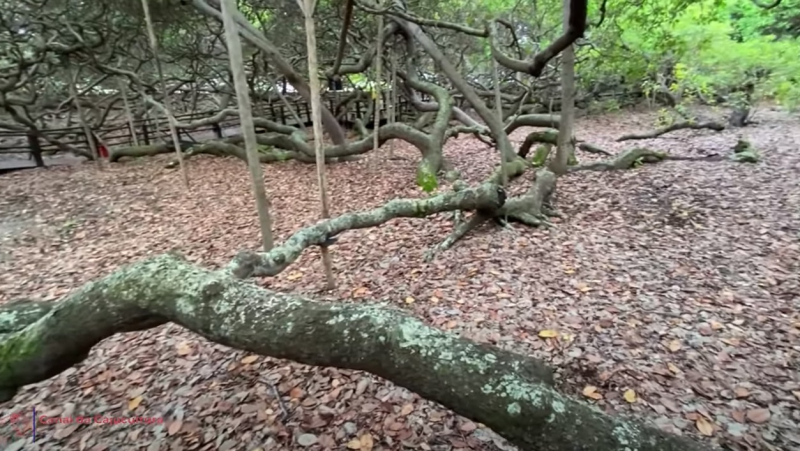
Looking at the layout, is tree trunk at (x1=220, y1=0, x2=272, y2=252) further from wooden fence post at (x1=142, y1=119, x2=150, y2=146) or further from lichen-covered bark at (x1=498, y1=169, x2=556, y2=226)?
wooden fence post at (x1=142, y1=119, x2=150, y2=146)

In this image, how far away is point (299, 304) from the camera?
1742 mm

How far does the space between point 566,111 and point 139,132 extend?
38.0ft

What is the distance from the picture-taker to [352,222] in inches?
143

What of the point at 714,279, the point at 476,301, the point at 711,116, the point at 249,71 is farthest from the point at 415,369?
the point at 711,116

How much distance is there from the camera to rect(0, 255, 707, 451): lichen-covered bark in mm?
1421

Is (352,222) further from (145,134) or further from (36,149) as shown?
(145,134)

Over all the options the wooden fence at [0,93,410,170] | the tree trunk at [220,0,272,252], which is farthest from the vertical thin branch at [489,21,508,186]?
the wooden fence at [0,93,410,170]

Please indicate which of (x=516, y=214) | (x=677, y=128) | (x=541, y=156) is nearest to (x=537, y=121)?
(x=541, y=156)

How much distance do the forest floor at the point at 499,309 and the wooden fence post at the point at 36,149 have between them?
4.73m

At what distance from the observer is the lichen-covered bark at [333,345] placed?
4.66ft

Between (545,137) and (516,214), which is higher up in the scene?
(545,137)

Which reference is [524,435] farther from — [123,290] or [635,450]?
[123,290]

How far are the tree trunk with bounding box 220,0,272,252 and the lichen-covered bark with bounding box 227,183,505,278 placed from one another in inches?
34.0

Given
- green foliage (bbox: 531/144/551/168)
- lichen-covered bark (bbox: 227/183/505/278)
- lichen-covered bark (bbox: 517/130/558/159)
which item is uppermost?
lichen-covered bark (bbox: 517/130/558/159)
